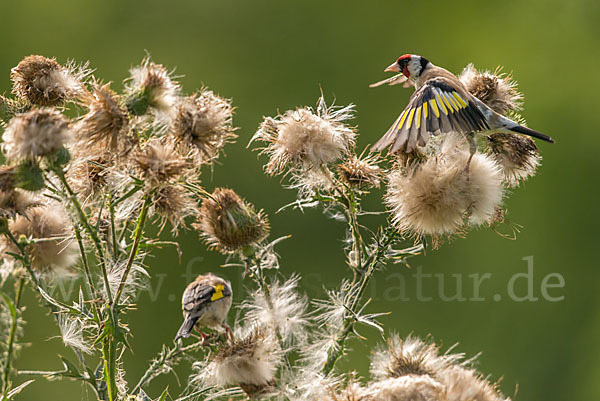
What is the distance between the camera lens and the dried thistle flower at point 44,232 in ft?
4.81

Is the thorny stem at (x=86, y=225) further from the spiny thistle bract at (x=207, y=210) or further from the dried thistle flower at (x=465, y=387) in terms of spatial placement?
the dried thistle flower at (x=465, y=387)

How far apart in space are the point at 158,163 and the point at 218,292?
61cm

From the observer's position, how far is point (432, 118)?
160 centimetres

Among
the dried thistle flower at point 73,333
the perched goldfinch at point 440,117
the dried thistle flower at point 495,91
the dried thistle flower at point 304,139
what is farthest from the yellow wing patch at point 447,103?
the dried thistle flower at point 73,333

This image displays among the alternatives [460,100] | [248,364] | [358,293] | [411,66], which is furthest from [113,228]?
[411,66]

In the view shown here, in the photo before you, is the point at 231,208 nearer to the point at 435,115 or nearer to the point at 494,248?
the point at 435,115

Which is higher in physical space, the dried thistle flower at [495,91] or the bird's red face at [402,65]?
the bird's red face at [402,65]

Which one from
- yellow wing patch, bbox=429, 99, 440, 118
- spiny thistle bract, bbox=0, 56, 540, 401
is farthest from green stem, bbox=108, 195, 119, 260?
yellow wing patch, bbox=429, 99, 440, 118

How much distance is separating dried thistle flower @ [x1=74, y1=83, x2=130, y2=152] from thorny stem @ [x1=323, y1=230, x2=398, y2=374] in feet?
1.93

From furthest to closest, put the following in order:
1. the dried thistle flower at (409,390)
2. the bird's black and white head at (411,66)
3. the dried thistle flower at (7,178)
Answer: the bird's black and white head at (411,66)
the dried thistle flower at (7,178)
the dried thistle flower at (409,390)

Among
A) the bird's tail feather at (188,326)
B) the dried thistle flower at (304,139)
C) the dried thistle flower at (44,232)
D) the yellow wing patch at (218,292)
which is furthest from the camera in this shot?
the yellow wing patch at (218,292)

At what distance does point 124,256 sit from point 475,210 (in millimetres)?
779

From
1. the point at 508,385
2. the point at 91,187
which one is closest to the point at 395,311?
the point at 508,385

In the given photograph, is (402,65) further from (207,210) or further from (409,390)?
(409,390)
